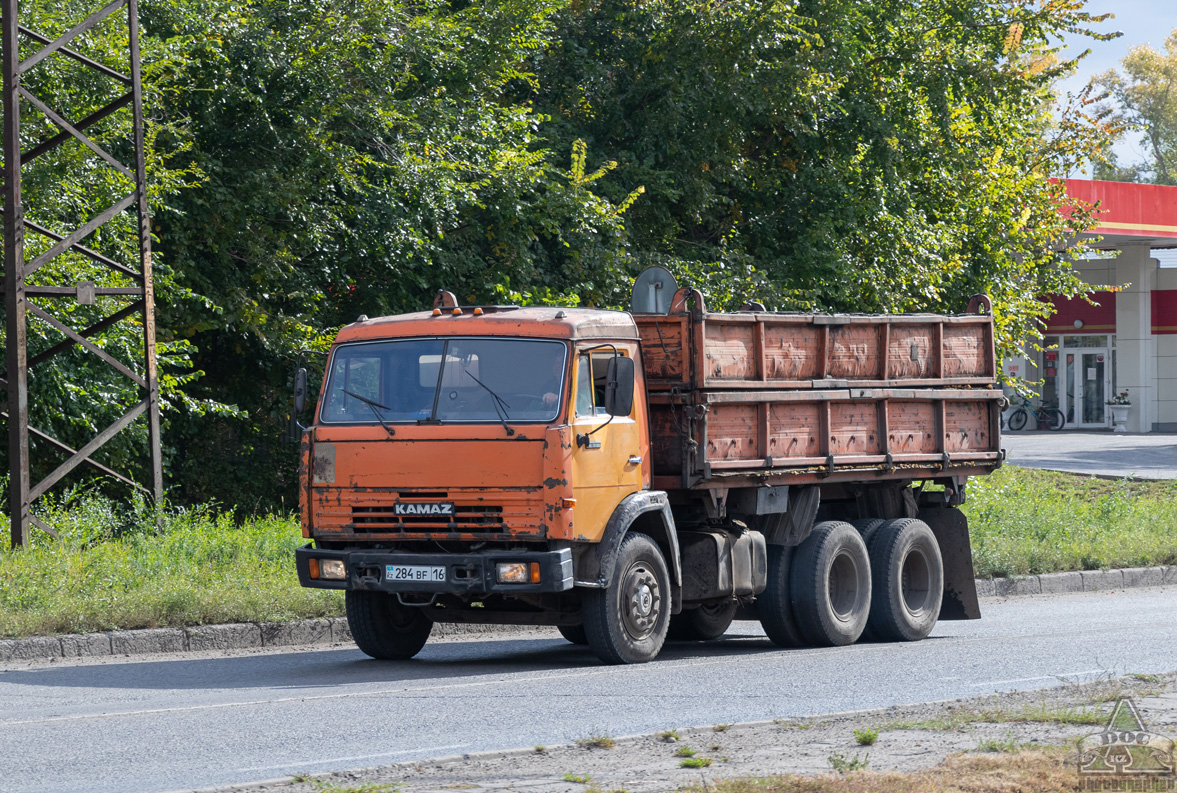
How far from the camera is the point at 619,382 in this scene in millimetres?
9836

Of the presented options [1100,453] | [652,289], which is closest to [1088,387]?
[1100,453]

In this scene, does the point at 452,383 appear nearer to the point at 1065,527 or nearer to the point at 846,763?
the point at 846,763

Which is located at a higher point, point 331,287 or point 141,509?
point 331,287

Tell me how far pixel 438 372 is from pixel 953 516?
5949 millimetres

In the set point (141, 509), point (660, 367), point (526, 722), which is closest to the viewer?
point (526, 722)

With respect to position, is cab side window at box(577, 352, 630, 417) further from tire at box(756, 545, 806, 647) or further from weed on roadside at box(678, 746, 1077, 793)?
weed on roadside at box(678, 746, 1077, 793)

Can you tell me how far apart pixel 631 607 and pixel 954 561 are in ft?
15.3

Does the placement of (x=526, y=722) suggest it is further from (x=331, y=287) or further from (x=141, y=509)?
(x=331, y=287)

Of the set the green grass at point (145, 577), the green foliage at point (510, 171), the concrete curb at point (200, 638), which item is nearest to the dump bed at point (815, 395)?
the concrete curb at point (200, 638)

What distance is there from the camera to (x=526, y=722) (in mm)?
7543

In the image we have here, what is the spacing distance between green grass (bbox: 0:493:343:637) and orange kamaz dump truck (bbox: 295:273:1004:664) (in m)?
1.56

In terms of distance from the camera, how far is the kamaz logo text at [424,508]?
376 inches

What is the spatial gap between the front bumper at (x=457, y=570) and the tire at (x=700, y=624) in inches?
116

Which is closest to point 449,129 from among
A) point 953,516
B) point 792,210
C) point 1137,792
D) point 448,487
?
point 792,210
